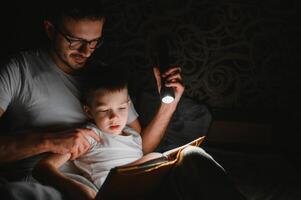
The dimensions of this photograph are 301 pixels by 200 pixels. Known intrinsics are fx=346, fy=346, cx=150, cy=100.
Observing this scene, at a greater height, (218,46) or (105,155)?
(218,46)

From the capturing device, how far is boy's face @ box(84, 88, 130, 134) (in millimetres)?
1594

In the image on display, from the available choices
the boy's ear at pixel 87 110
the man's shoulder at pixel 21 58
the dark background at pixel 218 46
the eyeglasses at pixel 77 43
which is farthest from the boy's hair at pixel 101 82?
the dark background at pixel 218 46

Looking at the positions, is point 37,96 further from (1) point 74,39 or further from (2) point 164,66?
(2) point 164,66

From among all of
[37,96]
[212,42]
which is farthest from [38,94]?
[212,42]

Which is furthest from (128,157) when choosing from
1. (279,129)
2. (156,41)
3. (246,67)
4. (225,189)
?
(279,129)

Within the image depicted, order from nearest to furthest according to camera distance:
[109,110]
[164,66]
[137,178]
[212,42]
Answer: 1. [137,178]
2. [109,110]
3. [164,66]
4. [212,42]

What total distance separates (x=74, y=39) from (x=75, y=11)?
132 millimetres

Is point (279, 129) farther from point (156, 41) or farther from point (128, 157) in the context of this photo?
Answer: point (128, 157)

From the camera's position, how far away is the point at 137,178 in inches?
49.7

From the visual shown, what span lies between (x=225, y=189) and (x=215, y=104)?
1084 mm

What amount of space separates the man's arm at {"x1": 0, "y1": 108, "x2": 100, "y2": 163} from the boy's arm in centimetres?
4

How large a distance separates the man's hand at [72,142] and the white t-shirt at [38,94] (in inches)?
5.3

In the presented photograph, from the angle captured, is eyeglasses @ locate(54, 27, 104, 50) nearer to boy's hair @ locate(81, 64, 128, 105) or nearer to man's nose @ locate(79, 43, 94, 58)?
man's nose @ locate(79, 43, 94, 58)

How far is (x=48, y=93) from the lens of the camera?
1.66m
